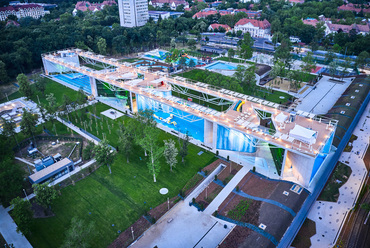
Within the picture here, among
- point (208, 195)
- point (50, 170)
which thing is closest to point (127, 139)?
point (50, 170)

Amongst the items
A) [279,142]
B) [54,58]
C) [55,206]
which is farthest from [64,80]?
[279,142]

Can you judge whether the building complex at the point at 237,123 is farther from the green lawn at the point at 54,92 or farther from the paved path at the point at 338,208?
the green lawn at the point at 54,92

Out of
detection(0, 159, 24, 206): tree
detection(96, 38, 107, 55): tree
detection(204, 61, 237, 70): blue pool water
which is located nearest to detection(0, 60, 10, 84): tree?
detection(96, 38, 107, 55): tree

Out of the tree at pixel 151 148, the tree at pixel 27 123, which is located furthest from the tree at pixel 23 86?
the tree at pixel 151 148

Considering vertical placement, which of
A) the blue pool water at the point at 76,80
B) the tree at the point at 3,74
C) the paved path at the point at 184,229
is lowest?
the paved path at the point at 184,229

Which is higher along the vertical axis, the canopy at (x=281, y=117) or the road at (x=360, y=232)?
the canopy at (x=281, y=117)

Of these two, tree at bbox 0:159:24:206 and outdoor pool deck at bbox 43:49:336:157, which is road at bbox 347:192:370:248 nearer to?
outdoor pool deck at bbox 43:49:336:157
